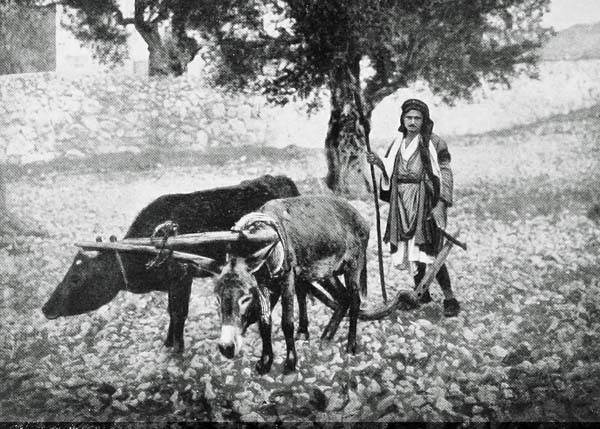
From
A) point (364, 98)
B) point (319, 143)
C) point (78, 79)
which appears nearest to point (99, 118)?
point (78, 79)

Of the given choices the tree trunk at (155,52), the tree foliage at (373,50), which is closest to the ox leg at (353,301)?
the tree foliage at (373,50)

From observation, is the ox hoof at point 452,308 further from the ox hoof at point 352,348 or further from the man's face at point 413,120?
the man's face at point 413,120

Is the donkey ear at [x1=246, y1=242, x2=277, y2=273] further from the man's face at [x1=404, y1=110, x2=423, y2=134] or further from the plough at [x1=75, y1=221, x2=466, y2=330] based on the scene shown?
the man's face at [x1=404, y1=110, x2=423, y2=134]

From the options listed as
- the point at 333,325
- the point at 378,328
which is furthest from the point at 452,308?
the point at 333,325

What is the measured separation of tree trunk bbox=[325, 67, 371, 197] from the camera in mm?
3834

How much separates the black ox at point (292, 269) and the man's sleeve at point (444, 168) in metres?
0.50

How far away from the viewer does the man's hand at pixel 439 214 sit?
365cm

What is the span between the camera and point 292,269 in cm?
A: 340

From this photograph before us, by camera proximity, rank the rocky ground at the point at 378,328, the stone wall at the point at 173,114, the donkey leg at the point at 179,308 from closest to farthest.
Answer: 1. the rocky ground at the point at 378,328
2. the donkey leg at the point at 179,308
3. the stone wall at the point at 173,114

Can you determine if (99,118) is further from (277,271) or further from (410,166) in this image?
(410,166)

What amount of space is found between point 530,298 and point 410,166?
3.42ft

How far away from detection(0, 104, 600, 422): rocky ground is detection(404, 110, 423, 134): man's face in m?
0.29

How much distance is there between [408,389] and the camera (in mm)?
3504

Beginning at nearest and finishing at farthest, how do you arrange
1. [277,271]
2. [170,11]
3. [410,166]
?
[277,271] → [410,166] → [170,11]
